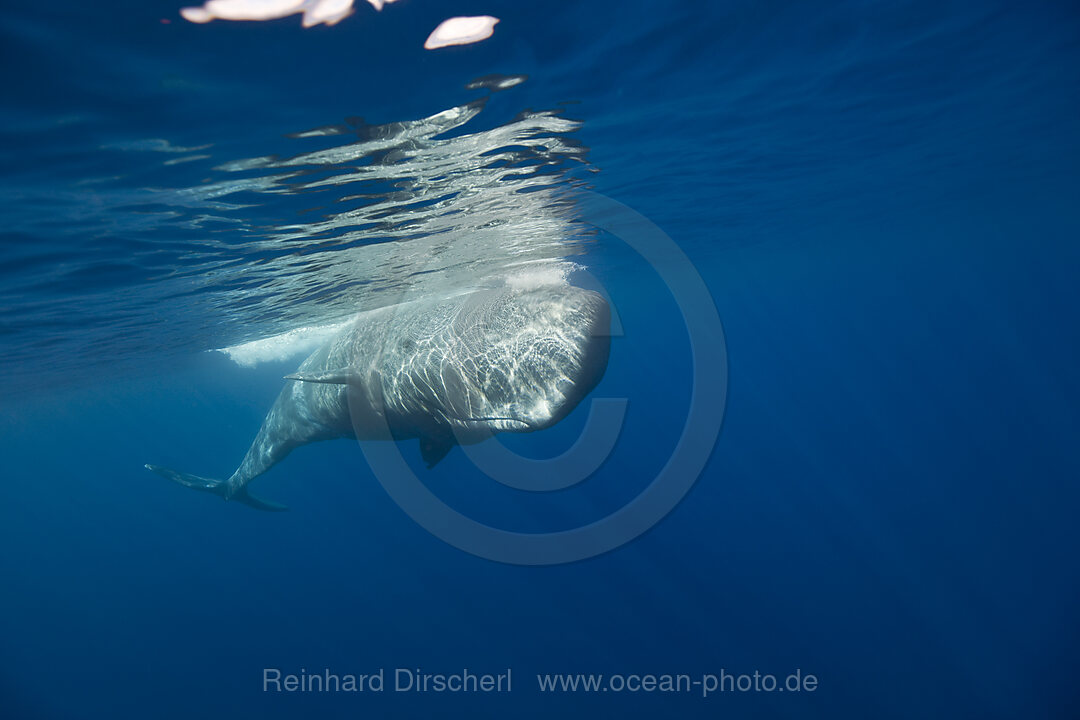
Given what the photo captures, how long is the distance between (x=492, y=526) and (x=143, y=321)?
20790 millimetres

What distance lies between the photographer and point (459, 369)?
5188 mm

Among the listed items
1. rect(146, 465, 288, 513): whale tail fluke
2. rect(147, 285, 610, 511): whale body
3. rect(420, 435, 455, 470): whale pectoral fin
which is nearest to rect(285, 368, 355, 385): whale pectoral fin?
rect(147, 285, 610, 511): whale body

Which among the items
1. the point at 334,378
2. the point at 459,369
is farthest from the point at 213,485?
the point at 459,369

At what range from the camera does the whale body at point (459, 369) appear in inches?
165

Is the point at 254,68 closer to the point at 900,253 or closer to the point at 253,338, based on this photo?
the point at 253,338

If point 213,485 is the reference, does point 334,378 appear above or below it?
above

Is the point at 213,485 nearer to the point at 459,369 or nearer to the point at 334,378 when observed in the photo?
the point at 334,378

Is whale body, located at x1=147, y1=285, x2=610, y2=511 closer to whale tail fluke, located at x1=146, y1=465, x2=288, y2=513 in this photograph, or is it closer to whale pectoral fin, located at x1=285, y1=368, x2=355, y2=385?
whale pectoral fin, located at x1=285, y1=368, x2=355, y2=385

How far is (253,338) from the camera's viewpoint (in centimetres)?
2195

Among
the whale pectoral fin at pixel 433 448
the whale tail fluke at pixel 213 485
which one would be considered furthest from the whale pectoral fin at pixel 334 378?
the whale tail fluke at pixel 213 485

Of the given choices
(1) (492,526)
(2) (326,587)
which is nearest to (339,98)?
(1) (492,526)

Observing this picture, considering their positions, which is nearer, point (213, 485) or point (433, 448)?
point (433, 448)

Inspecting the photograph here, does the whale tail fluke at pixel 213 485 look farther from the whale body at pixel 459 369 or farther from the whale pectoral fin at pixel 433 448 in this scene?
the whale pectoral fin at pixel 433 448

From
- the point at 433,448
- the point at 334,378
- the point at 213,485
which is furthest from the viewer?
the point at 213,485
